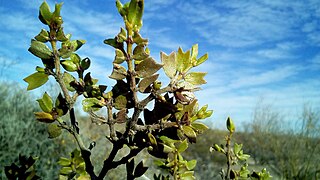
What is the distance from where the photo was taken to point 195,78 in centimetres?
58

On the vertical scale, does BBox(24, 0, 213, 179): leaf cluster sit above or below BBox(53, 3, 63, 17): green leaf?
below

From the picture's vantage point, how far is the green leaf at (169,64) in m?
0.56

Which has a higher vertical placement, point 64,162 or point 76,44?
point 76,44

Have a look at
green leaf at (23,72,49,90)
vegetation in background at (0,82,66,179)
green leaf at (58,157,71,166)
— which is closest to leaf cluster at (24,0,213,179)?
green leaf at (23,72,49,90)

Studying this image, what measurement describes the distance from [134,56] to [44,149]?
4066mm

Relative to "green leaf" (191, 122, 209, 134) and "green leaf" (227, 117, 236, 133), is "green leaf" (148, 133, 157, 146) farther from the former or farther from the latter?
"green leaf" (227, 117, 236, 133)

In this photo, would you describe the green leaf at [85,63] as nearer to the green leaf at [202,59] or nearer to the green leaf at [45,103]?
the green leaf at [45,103]

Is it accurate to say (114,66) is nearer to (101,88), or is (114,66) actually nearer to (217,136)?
(101,88)

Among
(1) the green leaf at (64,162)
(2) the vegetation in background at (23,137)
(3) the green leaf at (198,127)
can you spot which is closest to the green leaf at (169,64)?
(3) the green leaf at (198,127)

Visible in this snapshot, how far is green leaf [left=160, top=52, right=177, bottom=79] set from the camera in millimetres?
558

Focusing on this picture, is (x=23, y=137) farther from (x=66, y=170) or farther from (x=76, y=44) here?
(x=76, y=44)

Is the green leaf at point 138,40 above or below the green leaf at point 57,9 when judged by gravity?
below

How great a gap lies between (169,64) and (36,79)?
0.81 ft

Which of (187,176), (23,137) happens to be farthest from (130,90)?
(23,137)
